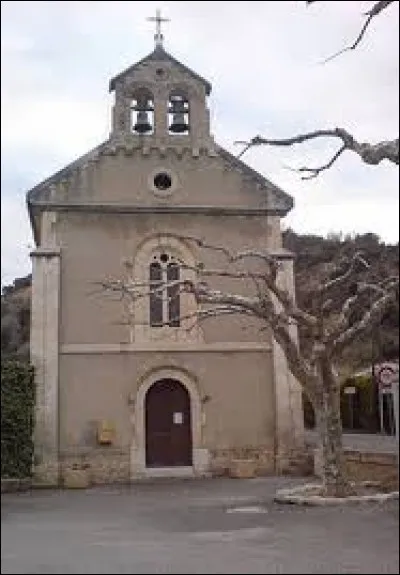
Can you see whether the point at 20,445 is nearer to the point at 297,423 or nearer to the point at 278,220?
the point at 297,423

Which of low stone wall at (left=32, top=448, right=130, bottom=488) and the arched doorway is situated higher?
the arched doorway

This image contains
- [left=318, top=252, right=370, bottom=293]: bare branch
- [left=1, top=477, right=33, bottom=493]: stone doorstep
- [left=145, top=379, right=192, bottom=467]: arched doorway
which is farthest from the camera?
[left=145, top=379, right=192, bottom=467]: arched doorway

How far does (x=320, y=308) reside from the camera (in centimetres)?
1566

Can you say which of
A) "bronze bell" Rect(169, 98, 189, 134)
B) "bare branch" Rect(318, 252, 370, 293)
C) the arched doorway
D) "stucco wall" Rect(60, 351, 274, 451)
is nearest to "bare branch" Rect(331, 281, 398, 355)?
"bare branch" Rect(318, 252, 370, 293)

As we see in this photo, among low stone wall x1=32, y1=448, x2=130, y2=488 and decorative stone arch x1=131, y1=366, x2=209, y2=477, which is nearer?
low stone wall x1=32, y1=448, x2=130, y2=488

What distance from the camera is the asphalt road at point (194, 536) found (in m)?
8.09

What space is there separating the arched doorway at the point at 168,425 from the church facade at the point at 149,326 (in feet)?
0.10

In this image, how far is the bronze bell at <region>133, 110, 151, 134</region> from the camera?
23375 millimetres

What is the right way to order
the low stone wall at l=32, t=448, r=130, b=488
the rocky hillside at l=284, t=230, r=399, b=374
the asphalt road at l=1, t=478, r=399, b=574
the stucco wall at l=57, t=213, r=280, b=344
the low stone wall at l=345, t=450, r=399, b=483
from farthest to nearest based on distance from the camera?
1. the rocky hillside at l=284, t=230, r=399, b=374
2. the stucco wall at l=57, t=213, r=280, b=344
3. the low stone wall at l=32, t=448, r=130, b=488
4. the low stone wall at l=345, t=450, r=399, b=483
5. the asphalt road at l=1, t=478, r=399, b=574

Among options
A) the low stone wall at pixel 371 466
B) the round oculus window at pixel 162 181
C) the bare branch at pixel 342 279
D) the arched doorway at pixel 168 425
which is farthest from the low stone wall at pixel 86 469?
the bare branch at pixel 342 279

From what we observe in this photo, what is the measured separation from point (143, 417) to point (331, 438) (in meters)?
7.34

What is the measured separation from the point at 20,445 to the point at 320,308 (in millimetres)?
8543

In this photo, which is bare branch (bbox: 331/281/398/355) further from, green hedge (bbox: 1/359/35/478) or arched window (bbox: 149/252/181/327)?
green hedge (bbox: 1/359/35/478)

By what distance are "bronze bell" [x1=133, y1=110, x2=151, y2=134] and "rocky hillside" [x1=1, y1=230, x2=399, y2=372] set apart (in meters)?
7.76
